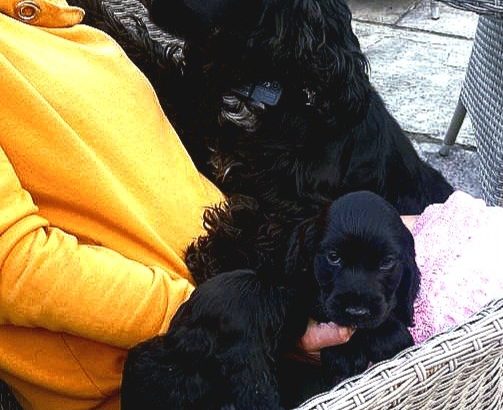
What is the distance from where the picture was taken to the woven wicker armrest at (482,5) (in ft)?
7.00

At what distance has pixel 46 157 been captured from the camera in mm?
1360

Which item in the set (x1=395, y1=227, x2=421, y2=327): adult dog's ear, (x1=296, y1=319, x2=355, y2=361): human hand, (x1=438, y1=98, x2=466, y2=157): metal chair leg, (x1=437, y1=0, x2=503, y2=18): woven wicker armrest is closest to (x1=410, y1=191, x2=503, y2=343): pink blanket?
(x1=395, y1=227, x2=421, y2=327): adult dog's ear

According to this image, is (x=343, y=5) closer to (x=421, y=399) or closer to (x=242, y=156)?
(x=242, y=156)

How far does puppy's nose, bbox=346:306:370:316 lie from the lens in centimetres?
136

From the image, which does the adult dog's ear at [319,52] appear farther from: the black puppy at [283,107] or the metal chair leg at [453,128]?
the metal chair leg at [453,128]

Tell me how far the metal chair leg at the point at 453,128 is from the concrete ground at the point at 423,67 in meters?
0.04

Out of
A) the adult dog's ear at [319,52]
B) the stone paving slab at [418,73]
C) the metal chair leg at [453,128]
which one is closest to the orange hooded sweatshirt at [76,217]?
the adult dog's ear at [319,52]

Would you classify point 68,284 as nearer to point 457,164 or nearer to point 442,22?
point 457,164

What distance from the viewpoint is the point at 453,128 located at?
11.6ft

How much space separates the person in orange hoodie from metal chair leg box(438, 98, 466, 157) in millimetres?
2041

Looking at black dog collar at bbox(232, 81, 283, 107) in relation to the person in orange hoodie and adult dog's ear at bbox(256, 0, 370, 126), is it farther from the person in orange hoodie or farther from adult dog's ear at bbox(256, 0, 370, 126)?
the person in orange hoodie

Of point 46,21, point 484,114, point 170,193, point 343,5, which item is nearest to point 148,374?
point 170,193

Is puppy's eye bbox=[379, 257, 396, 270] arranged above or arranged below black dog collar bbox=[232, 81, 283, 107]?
below

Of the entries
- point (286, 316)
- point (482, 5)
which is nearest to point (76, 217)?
point (286, 316)
